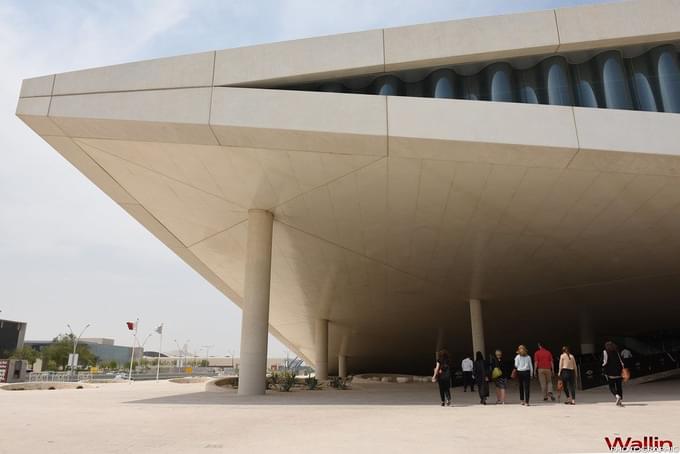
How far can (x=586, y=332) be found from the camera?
113 ft

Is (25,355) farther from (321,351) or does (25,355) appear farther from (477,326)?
(477,326)

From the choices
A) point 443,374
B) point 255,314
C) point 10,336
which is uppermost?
point 10,336

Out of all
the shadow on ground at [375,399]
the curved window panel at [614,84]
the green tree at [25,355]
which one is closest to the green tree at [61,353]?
the green tree at [25,355]

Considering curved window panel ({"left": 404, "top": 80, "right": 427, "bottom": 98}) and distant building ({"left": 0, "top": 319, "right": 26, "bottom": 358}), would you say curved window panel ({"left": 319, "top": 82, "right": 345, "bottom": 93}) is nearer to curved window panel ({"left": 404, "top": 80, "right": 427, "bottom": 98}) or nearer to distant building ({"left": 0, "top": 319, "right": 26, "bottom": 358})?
curved window panel ({"left": 404, "top": 80, "right": 427, "bottom": 98})

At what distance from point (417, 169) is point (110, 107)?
731cm

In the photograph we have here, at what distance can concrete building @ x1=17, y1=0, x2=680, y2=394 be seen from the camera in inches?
419

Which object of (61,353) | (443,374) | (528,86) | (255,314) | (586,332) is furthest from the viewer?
(61,353)

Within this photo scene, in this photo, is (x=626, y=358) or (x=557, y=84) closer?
(x=557, y=84)

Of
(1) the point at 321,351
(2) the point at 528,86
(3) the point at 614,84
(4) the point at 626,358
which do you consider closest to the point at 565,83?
(2) the point at 528,86

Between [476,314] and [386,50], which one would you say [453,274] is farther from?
[386,50]

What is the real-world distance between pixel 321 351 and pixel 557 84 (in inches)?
1036

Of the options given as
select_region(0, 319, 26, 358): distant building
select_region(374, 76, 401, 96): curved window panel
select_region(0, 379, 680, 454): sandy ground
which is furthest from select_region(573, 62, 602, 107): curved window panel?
select_region(0, 319, 26, 358): distant building

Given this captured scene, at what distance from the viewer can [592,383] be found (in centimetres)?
1669

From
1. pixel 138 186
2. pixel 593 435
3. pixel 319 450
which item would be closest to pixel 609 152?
pixel 593 435
